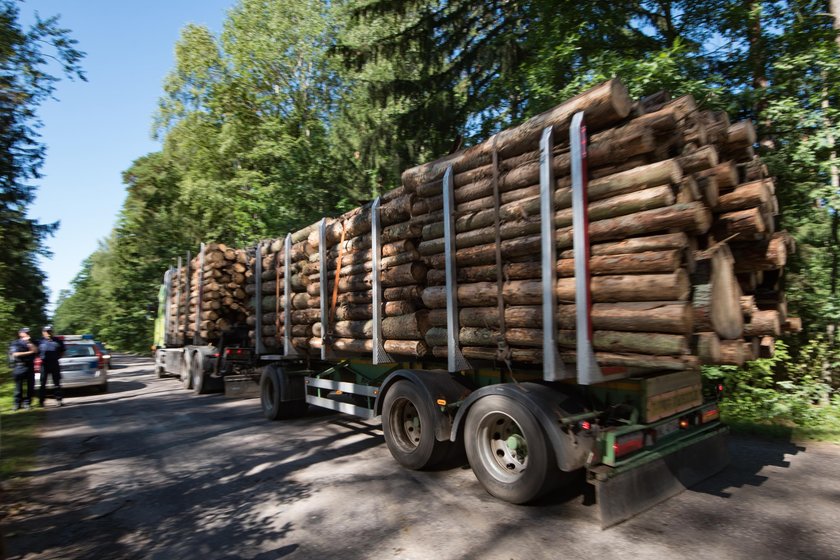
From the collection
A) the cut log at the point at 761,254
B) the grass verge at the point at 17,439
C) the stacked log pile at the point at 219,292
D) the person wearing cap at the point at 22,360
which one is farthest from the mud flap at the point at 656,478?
the person wearing cap at the point at 22,360

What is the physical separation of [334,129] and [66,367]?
13217mm

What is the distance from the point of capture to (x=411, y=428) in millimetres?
6008

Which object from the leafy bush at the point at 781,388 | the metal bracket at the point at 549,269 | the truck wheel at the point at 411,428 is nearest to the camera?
the metal bracket at the point at 549,269

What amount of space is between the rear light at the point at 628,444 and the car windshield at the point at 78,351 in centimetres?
1549

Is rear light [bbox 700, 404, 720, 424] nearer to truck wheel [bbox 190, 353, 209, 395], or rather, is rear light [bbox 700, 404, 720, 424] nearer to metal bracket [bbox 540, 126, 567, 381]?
metal bracket [bbox 540, 126, 567, 381]

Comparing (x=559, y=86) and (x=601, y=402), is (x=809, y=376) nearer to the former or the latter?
(x=601, y=402)

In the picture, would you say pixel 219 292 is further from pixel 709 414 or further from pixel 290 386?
pixel 709 414

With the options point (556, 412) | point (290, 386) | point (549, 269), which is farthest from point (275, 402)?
point (549, 269)

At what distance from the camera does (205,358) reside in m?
12.7

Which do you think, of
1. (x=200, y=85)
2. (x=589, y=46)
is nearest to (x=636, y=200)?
(x=589, y=46)

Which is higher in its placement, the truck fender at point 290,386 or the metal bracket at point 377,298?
the metal bracket at point 377,298

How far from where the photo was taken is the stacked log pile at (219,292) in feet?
41.5

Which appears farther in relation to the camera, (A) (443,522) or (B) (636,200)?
(A) (443,522)

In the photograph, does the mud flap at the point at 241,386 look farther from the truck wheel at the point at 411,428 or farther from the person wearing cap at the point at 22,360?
the truck wheel at the point at 411,428
